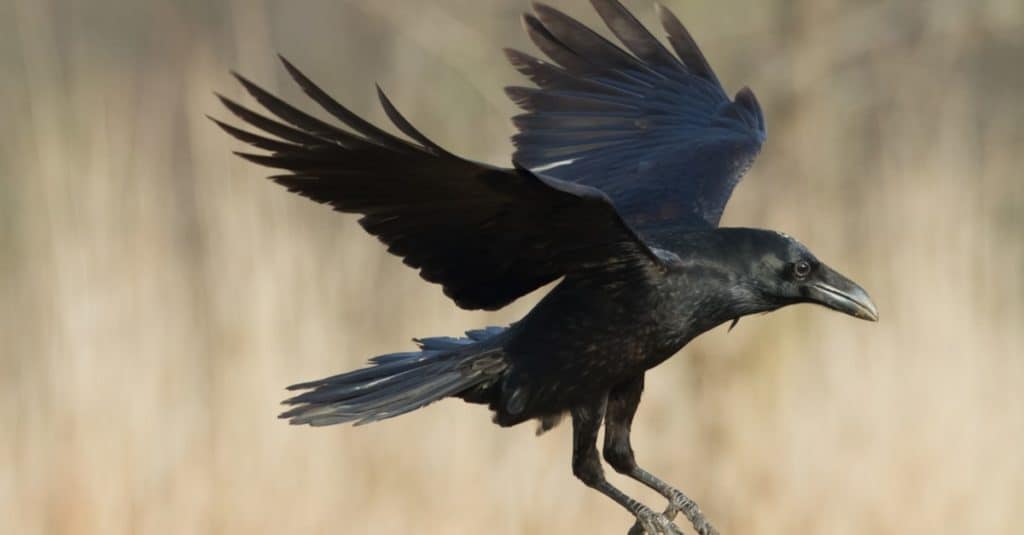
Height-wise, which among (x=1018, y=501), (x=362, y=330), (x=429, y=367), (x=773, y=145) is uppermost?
(x=773, y=145)

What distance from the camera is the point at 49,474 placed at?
4.30 meters

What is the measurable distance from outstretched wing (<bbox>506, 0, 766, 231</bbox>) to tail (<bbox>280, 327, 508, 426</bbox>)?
52 centimetres

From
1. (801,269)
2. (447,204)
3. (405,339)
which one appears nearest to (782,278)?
(801,269)

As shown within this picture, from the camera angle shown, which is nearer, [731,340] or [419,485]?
[419,485]

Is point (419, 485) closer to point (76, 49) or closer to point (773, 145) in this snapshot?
point (76, 49)

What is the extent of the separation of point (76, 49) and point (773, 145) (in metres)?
2.47

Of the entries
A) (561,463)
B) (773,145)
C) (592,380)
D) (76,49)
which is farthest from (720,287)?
(773,145)

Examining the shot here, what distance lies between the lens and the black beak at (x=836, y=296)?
3404mm

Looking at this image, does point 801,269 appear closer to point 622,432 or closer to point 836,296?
point 836,296

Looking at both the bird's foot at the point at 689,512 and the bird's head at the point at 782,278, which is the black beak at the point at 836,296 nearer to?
the bird's head at the point at 782,278

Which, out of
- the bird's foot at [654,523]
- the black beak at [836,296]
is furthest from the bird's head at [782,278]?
the bird's foot at [654,523]

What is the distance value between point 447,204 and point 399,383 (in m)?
0.53

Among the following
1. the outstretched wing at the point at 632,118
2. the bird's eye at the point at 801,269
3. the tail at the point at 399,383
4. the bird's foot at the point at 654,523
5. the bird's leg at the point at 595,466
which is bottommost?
the bird's foot at the point at 654,523

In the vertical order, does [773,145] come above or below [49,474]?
above
